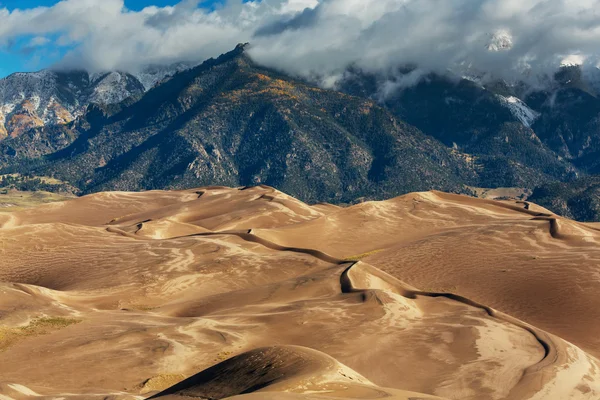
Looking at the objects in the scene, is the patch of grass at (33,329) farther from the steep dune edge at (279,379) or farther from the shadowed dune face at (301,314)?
the steep dune edge at (279,379)

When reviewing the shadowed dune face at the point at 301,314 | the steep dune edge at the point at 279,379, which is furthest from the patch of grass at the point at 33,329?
the steep dune edge at the point at 279,379

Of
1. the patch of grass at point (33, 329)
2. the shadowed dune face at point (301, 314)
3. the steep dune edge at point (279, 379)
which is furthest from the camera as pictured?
the patch of grass at point (33, 329)

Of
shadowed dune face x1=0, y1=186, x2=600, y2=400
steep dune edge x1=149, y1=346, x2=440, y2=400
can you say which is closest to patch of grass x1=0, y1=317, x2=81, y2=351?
shadowed dune face x1=0, y1=186, x2=600, y2=400

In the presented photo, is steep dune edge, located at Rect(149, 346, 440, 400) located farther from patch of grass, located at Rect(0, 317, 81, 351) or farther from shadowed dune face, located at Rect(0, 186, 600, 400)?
patch of grass, located at Rect(0, 317, 81, 351)

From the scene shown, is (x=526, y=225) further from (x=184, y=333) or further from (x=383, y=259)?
(x=184, y=333)

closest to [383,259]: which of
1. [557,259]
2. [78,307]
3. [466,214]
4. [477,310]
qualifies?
[557,259]

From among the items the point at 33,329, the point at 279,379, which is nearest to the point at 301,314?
the point at 33,329
